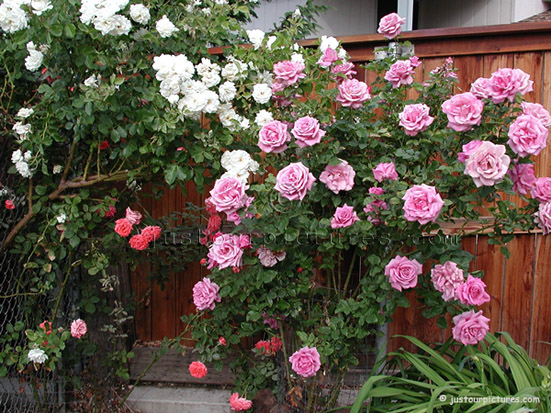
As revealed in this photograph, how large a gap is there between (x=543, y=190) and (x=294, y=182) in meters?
0.94

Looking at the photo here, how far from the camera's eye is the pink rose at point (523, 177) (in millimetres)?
1763

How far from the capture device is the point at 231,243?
1.87 metres

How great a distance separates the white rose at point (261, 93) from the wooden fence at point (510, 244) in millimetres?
819

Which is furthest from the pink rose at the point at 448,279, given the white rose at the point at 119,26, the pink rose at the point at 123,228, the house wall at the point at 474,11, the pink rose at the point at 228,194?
the house wall at the point at 474,11

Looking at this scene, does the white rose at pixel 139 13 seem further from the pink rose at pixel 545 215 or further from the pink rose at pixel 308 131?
the pink rose at pixel 545 215

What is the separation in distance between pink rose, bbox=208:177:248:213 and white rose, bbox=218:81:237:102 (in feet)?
1.30

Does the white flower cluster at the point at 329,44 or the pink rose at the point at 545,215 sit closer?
the pink rose at the point at 545,215

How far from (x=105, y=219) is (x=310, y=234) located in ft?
3.68

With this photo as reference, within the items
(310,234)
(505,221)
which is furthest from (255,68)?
(505,221)

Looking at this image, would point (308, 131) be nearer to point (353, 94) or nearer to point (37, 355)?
point (353, 94)

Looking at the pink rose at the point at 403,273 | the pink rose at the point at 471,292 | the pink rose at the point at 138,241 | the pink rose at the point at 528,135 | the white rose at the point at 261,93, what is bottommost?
the pink rose at the point at 471,292

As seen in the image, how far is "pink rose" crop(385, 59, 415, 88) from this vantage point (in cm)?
192

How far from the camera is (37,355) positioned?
6.88ft

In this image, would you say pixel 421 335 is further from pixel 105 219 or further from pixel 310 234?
pixel 105 219
